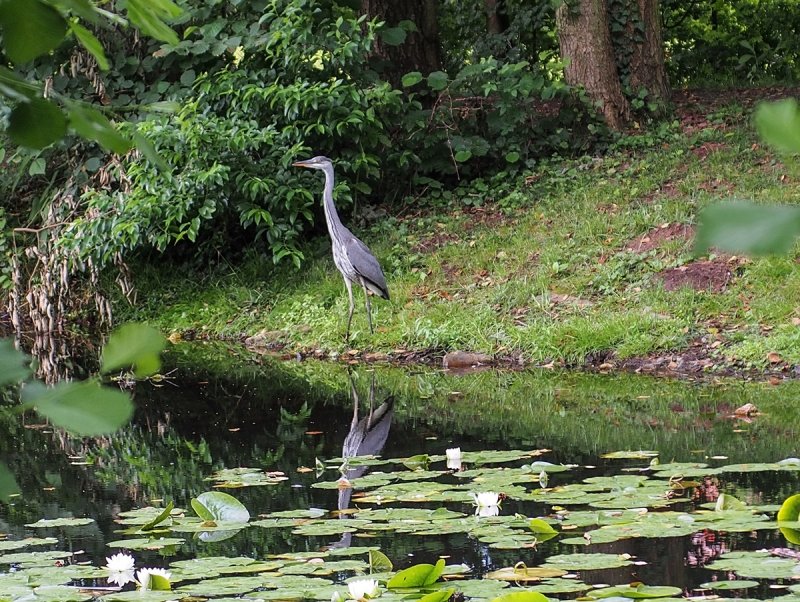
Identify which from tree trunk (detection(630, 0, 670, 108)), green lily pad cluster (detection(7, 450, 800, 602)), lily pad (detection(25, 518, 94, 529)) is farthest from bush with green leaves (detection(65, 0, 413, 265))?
lily pad (detection(25, 518, 94, 529))

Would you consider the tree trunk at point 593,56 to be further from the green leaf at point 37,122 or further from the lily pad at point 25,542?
the green leaf at point 37,122

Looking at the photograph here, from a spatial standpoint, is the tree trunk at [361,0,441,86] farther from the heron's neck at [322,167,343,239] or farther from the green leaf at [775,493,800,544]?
the green leaf at [775,493,800,544]

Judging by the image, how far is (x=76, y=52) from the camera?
11.5m

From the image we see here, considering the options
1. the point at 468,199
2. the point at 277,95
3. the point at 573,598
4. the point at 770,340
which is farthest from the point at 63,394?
the point at 468,199

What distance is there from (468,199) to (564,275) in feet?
8.01

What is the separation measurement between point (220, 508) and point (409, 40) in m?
9.32

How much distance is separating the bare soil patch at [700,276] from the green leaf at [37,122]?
26.3 feet

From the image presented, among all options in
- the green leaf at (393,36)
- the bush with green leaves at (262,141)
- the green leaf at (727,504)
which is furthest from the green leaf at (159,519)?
the green leaf at (393,36)

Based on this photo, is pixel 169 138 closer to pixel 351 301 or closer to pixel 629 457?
pixel 351 301

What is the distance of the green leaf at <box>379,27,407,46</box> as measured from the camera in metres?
11.5

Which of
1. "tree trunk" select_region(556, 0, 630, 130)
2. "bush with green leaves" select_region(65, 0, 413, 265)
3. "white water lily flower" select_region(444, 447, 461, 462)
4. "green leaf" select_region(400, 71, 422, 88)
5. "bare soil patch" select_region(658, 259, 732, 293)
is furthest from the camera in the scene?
"tree trunk" select_region(556, 0, 630, 130)

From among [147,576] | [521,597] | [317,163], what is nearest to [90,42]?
[521,597]

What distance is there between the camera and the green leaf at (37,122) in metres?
0.83

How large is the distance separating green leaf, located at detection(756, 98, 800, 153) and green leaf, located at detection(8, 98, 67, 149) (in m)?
0.52
